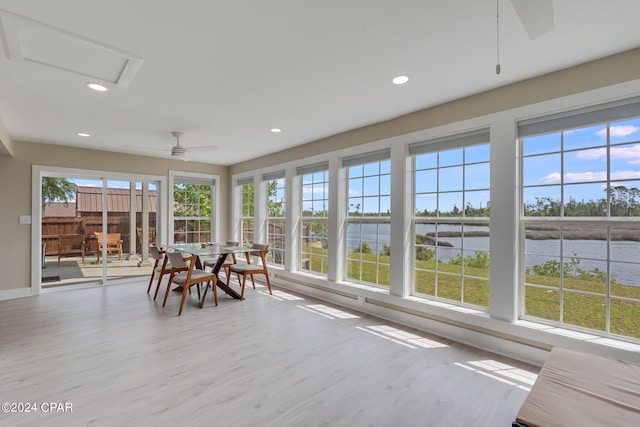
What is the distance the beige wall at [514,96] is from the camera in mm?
2277

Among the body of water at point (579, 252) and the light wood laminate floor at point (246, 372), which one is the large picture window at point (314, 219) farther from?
the body of water at point (579, 252)

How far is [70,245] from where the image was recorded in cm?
550

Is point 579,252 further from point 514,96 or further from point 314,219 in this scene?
point 314,219

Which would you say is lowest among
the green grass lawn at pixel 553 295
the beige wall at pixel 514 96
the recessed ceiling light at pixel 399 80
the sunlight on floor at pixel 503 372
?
the sunlight on floor at pixel 503 372

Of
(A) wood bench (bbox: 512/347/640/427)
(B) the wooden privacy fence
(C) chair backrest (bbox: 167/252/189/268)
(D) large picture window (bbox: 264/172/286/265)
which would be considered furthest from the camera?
(D) large picture window (bbox: 264/172/286/265)

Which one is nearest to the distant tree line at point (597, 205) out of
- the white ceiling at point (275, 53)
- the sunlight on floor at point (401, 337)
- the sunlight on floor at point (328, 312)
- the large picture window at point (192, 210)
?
the white ceiling at point (275, 53)

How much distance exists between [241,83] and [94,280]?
5.09 metres

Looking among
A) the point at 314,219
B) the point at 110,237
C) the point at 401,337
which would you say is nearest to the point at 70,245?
the point at 110,237

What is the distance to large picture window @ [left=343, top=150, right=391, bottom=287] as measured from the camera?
13.3 ft

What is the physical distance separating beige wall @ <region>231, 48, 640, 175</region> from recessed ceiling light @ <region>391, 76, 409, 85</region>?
2.57 feet

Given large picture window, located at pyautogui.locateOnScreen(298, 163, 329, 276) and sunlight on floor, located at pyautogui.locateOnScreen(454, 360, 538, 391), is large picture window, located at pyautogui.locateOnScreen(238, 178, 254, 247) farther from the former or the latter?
sunlight on floor, located at pyautogui.locateOnScreen(454, 360, 538, 391)

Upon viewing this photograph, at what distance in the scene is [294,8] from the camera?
179 centimetres

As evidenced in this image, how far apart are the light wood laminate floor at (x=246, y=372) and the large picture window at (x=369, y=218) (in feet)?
2.25

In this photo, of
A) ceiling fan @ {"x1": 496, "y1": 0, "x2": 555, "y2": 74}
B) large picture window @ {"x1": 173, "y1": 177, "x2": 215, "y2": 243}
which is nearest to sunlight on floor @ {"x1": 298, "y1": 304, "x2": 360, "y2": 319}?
ceiling fan @ {"x1": 496, "y1": 0, "x2": 555, "y2": 74}
